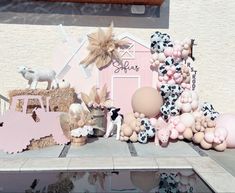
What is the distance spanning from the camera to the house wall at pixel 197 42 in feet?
28.4

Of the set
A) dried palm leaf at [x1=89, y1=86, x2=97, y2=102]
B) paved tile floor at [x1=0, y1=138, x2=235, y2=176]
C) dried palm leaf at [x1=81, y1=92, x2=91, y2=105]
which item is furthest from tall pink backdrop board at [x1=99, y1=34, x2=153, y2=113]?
paved tile floor at [x1=0, y1=138, x2=235, y2=176]

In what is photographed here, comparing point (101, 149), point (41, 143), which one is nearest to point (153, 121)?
point (101, 149)

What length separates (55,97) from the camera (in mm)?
7098

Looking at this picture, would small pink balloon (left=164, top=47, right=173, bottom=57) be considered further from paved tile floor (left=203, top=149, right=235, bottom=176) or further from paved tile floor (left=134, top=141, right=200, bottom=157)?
paved tile floor (left=203, top=149, right=235, bottom=176)

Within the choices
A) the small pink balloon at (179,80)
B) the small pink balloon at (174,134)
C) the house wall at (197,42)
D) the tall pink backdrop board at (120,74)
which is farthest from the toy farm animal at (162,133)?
the house wall at (197,42)

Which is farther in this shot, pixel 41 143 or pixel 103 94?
pixel 103 94

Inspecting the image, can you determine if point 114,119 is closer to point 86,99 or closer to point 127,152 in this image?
point 86,99

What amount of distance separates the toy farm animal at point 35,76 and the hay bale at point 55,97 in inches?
9.8

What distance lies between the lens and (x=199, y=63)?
9.03m

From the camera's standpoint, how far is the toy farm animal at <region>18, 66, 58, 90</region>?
696 cm

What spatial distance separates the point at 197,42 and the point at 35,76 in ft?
15.3

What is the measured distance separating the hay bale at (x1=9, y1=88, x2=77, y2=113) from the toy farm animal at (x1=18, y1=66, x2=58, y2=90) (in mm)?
249

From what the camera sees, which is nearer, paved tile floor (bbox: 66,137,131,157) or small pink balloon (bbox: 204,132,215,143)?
paved tile floor (bbox: 66,137,131,157)

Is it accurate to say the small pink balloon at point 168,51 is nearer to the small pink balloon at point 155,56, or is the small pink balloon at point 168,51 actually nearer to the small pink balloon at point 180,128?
the small pink balloon at point 155,56
